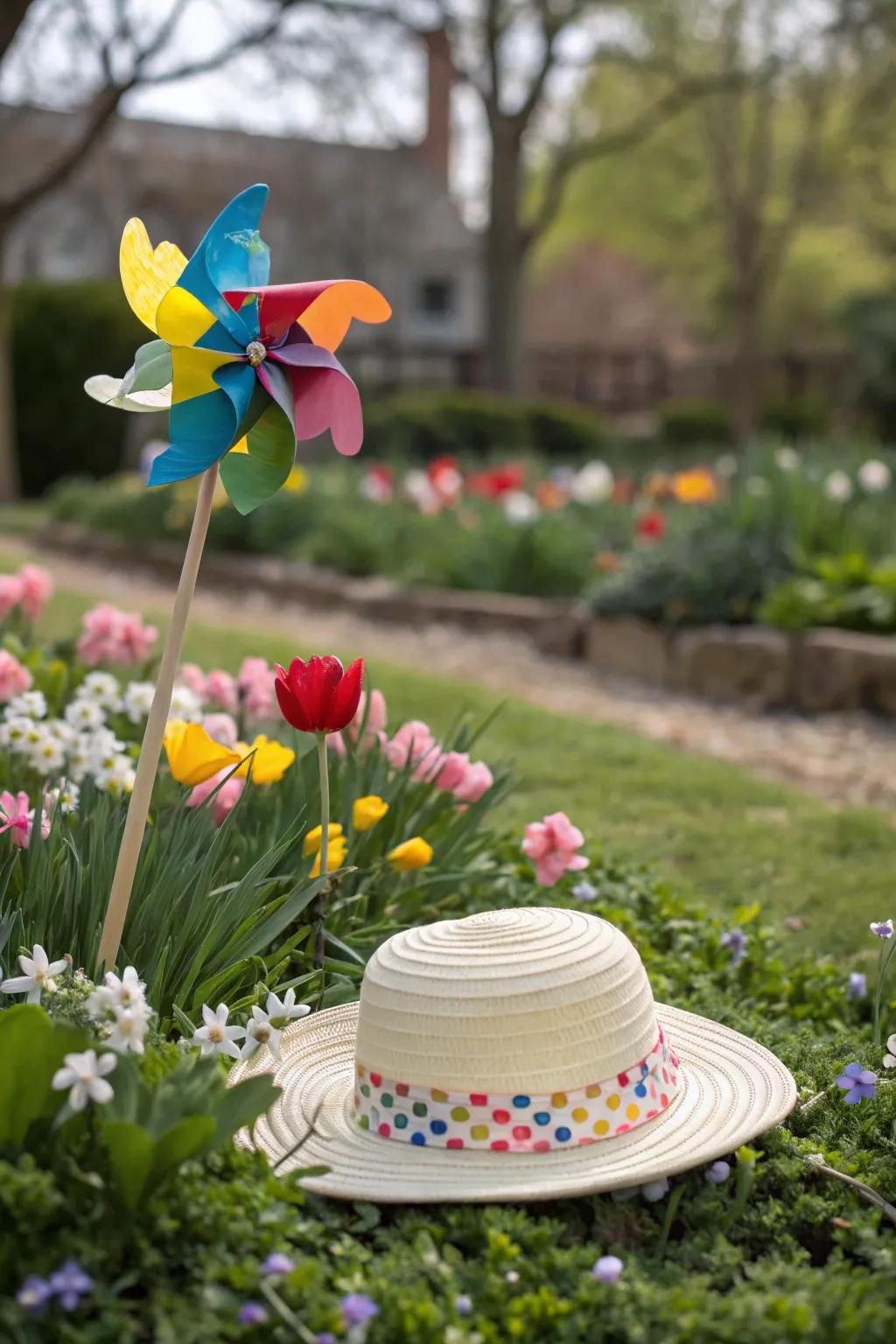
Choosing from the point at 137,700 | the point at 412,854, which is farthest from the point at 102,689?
the point at 412,854

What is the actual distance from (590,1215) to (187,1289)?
0.59 m

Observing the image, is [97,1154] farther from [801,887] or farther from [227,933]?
[801,887]

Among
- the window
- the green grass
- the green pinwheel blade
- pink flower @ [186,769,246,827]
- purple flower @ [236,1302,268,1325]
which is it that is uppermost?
the window

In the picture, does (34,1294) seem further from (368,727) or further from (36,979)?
(368,727)

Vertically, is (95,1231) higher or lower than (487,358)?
lower

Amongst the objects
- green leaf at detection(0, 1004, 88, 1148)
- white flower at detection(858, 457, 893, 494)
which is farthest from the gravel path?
green leaf at detection(0, 1004, 88, 1148)

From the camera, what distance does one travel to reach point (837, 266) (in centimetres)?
3353

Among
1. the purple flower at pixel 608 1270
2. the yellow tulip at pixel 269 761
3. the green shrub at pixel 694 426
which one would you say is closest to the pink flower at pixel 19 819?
the yellow tulip at pixel 269 761

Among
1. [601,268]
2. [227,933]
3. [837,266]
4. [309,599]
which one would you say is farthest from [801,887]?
[601,268]

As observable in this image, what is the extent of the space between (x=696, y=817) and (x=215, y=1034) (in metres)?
2.75

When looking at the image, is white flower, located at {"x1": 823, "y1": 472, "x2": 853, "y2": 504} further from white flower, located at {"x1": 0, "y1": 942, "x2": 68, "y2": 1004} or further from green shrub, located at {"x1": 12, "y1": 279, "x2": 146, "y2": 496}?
green shrub, located at {"x1": 12, "y1": 279, "x2": 146, "y2": 496}

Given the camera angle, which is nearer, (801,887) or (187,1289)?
(187,1289)

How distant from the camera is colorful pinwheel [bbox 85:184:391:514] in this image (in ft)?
6.30

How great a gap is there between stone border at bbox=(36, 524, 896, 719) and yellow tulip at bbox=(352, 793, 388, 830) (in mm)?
3788
